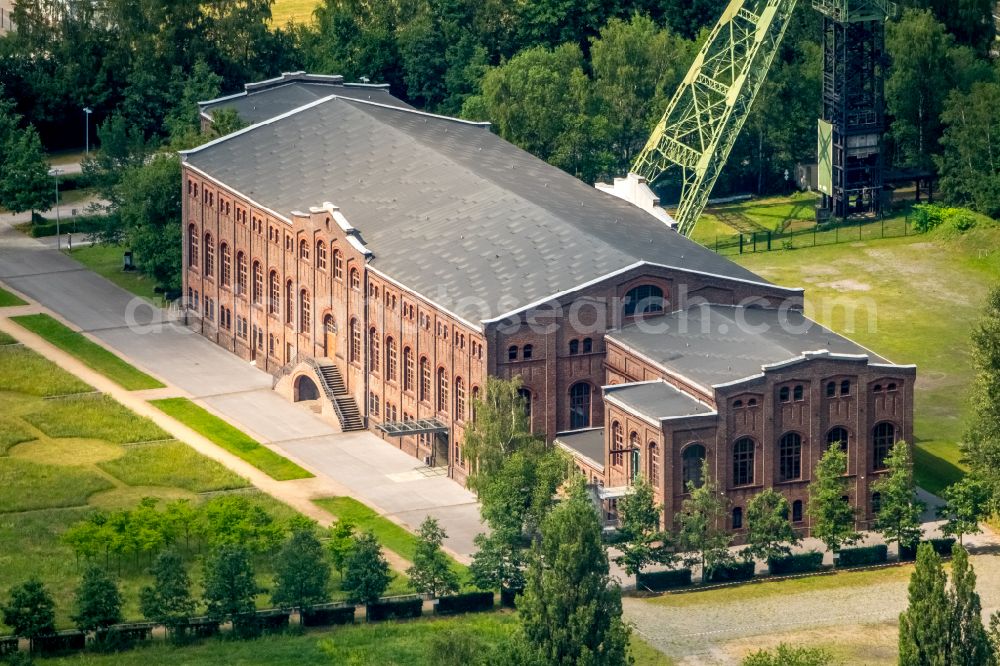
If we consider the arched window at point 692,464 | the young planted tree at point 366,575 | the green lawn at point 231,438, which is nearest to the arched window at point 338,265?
the green lawn at point 231,438

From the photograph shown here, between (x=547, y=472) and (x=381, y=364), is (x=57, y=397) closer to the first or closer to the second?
(x=381, y=364)

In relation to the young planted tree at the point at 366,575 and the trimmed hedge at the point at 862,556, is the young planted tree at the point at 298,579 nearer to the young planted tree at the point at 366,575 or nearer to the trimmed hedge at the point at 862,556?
the young planted tree at the point at 366,575

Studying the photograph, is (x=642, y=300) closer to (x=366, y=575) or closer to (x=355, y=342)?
(x=355, y=342)

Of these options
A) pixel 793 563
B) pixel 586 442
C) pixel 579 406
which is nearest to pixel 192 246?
pixel 579 406

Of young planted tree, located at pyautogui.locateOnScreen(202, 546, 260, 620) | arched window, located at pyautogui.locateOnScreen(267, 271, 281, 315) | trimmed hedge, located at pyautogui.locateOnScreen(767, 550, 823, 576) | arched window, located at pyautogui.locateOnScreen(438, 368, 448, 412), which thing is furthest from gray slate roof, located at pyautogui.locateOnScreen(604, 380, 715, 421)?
arched window, located at pyautogui.locateOnScreen(267, 271, 281, 315)

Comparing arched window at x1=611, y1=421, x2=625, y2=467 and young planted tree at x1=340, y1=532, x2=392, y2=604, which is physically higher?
arched window at x1=611, y1=421, x2=625, y2=467

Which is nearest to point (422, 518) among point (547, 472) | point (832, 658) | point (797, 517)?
point (547, 472)

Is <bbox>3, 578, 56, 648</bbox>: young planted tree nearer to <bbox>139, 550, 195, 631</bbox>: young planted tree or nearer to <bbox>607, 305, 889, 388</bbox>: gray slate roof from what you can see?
<bbox>139, 550, 195, 631</bbox>: young planted tree
